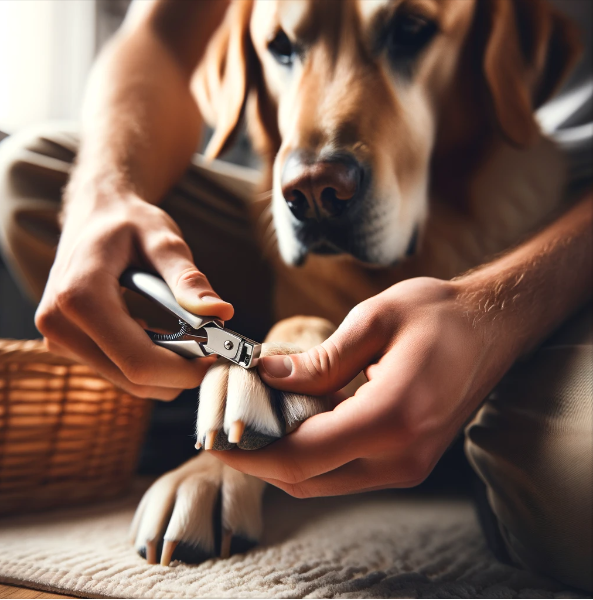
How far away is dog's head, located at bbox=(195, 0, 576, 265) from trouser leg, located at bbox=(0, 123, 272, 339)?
0.21 meters

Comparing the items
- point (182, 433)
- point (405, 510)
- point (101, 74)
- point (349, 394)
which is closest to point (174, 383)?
point (349, 394)

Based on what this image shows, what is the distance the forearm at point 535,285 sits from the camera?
1.92 feet

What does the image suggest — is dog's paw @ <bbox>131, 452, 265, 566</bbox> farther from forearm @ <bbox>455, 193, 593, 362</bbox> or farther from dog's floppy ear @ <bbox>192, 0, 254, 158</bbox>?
dog's floppy ear @ <bbox>192, 0, 254, 158</bbox>

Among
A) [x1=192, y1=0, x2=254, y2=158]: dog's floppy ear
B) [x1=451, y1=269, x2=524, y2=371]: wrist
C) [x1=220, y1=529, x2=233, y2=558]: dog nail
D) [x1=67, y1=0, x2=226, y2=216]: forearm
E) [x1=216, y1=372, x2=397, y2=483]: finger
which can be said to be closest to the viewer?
[x1=216, y1=372, x2=397, y2=483]: finger

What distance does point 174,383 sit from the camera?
0.57 m

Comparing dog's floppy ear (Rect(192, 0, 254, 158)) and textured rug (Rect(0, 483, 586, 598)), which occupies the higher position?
dog's floppy ear (Rect(192, 0, 254, 158))

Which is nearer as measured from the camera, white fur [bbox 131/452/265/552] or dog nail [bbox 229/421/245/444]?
dog nail [bbox 229/421/245/444]

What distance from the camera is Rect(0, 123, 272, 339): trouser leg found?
1013 millimetres

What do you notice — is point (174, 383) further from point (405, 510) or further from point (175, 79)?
point (175, 79)

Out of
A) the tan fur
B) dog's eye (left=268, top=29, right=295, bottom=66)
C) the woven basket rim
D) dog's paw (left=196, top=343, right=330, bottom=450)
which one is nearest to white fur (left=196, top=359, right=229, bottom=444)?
dog's paw (left=196, top=343, right=330, bottom=450)

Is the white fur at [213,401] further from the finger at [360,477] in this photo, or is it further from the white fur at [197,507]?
the white fur at [197,507]

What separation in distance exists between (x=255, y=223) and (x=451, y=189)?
0.42 m

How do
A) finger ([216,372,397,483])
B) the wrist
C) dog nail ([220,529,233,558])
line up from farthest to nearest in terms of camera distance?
dog nail ([220,529,233,558]) → the wrist → finger ([216,372,397,483])

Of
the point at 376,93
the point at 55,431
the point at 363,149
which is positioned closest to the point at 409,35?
the point at 376,93
